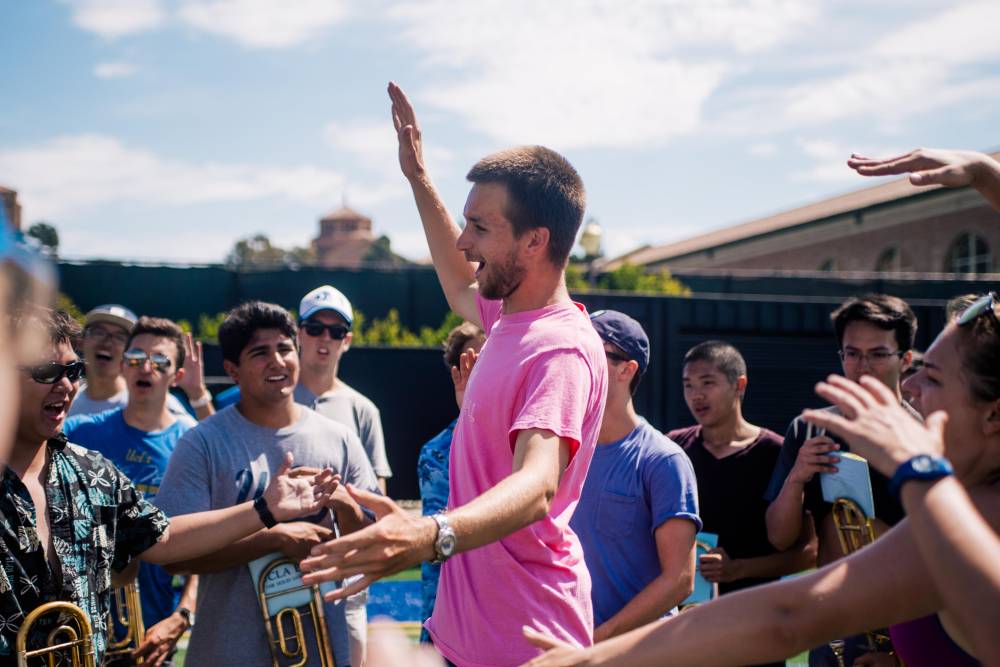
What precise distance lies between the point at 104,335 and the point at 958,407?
5792 millimetres

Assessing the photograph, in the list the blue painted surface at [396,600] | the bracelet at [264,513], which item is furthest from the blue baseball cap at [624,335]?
the blue painted surface at [396,600]

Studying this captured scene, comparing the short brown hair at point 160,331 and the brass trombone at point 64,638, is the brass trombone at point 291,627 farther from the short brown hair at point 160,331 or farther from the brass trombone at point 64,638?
the short brown hair at point 160,331

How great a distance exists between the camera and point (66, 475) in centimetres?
332

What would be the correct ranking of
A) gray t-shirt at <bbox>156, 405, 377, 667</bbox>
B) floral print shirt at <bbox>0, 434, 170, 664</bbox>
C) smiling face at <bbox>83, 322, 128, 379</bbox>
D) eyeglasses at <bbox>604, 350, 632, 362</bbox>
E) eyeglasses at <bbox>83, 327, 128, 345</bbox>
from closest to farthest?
floral print shirt at <bbox>0, 434, 170, 664</bbox>
gray t-shirt at <bbox>156, 405, 377, 667</bbox>
eyeglasses at <bbox>604, 350, 632, 362</bbox>
smiling face at <bbox>83, 322, 128, 379</bbox>
eyeglasses at <bbox>83, 327, 128, 345</bbox>

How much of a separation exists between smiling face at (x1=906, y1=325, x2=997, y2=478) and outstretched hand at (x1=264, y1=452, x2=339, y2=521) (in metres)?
2.20

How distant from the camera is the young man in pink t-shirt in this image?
2.70 metres

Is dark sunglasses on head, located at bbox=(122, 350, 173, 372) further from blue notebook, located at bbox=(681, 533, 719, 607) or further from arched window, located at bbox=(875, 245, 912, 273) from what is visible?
arched window, located at bbox=(875, 245, 912, 273)

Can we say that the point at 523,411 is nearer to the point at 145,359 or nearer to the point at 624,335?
the point at 624,335

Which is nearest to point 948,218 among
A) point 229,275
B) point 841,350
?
point 229,275

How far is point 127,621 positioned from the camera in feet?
15.1

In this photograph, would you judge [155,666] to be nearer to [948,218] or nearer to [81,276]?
[81,276]

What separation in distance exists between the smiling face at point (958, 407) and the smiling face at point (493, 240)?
3.81 ft

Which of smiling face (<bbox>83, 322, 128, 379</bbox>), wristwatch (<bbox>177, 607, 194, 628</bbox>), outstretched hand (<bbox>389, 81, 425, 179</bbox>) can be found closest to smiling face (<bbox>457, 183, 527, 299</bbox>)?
outstretched hand (<bbox>389, 81, 425, 179</bbox>)

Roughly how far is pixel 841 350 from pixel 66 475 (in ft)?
11.6
